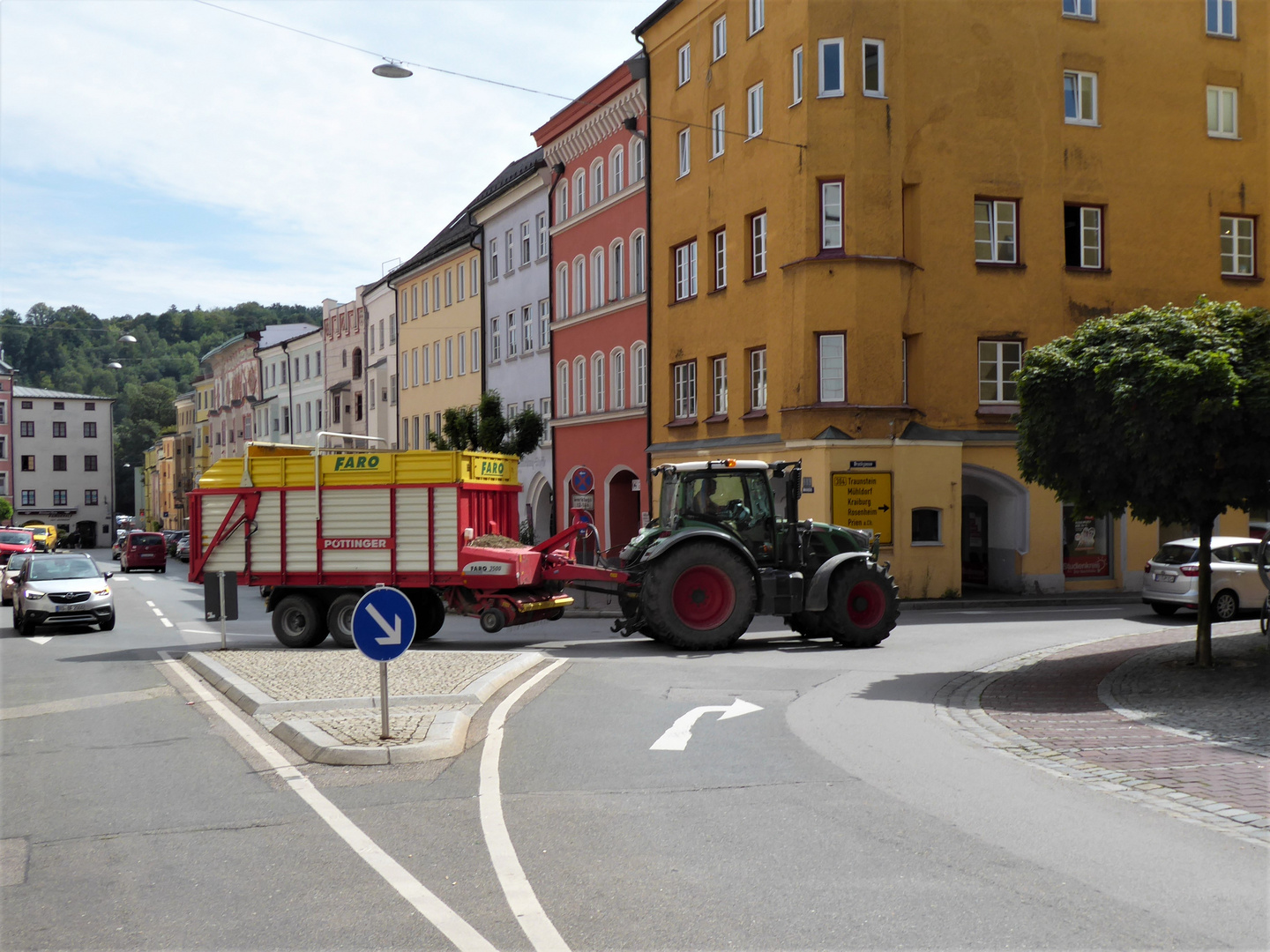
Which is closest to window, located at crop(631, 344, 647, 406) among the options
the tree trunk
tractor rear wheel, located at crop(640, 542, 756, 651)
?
tractor rear wheel, located at crop(640, 542, 756, 651)

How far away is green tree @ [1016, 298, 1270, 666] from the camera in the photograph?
12672 millimetres

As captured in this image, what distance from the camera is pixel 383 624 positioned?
376 inches

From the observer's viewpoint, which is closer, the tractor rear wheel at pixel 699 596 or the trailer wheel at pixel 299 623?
the tractor rear wheel at pixel 699 596

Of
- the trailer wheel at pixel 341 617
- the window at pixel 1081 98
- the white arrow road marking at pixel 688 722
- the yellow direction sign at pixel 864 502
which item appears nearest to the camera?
the white arrow road marking at pixel 688 722

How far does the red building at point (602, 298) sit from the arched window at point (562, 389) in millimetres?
45

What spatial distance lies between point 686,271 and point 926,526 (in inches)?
407

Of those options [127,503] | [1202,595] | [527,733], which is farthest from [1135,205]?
[127,503]

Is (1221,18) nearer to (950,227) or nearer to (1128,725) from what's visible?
(950,227)

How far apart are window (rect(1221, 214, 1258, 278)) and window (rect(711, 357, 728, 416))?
12470mm

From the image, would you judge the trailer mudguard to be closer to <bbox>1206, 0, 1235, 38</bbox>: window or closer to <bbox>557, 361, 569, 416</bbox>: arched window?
<bbox>1206, 0, 1235, 38</bbox>: window

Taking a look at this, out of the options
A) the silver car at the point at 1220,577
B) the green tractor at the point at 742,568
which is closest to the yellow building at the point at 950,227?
the silver car at the point at 1220,577

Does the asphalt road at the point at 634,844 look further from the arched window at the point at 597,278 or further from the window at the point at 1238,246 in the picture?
the arched window at the point at 597,278

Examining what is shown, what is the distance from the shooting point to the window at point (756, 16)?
31219 mm

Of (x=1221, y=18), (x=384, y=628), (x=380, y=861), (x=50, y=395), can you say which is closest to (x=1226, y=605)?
(x=384, y=628)
